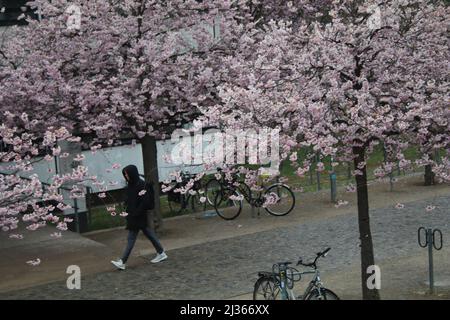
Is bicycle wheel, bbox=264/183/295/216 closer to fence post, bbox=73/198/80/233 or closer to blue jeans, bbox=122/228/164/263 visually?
blue jeans, bbox=122/228/164/263

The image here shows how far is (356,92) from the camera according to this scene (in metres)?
8.49

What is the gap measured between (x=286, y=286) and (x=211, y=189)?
9.45m

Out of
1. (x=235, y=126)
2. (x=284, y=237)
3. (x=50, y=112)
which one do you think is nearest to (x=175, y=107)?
(x=50, y=112)

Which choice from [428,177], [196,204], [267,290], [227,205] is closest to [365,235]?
[267,290]

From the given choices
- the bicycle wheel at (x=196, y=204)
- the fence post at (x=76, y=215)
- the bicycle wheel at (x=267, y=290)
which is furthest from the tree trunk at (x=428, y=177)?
the bicycle wheel at (x=267, y=290)

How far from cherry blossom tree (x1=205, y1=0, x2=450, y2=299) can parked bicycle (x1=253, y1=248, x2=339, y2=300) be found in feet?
3.78

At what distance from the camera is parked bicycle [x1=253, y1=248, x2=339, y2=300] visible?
324 inches

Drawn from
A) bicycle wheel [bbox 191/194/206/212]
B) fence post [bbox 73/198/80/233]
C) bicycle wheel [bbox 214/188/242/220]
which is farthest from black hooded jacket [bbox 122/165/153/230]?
bicycle wheel [bbox 191/194/206/212]

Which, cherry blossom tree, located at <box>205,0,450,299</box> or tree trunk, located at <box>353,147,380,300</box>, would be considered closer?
cherry blossom tree, located at <box>205,0,450,299</box>

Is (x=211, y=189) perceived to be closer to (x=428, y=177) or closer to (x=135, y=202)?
(x=428, y=177)

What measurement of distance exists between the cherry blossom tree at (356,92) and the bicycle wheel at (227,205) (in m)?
6.46

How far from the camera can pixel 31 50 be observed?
13172mm

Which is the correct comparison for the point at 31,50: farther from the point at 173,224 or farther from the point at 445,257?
the point at 445,257

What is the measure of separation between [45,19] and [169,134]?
10.9 feet
